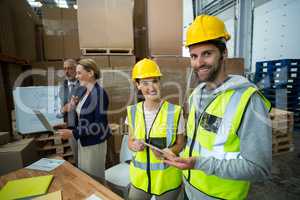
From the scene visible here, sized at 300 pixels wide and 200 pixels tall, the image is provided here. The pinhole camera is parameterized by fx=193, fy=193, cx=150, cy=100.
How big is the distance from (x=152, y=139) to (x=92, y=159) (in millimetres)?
1008

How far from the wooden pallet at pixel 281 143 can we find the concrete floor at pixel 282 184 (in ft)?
0.77

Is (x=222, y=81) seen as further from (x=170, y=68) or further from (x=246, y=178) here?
(x=170, y=68)

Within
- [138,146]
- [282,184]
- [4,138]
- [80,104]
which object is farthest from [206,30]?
[282,184]

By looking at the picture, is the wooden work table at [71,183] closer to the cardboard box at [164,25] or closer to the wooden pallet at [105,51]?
the wooden pallet at [105,51]

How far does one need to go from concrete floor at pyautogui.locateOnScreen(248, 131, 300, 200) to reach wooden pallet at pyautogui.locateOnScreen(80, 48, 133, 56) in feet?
9.93

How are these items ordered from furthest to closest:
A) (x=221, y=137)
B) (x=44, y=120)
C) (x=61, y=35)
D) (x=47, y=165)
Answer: (x=61, y=35)
(x=44, y=120)
(x=47, y=165)
(x=221, y=137)

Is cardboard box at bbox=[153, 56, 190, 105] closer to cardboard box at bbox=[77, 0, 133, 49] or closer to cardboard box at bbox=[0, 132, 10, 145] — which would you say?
cardboard box at bbox=[77, 0, 133, 49]

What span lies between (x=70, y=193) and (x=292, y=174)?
3629 mm

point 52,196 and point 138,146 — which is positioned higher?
point 138,146

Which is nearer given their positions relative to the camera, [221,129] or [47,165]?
[221,129]

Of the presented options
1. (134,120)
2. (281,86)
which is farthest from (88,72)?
(281,86)

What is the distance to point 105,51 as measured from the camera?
341 centimetres

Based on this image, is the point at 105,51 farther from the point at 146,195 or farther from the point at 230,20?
the point at 230,20

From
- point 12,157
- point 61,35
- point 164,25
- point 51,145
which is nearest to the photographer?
point 12,157
